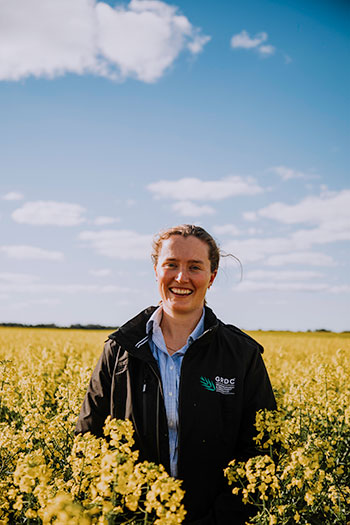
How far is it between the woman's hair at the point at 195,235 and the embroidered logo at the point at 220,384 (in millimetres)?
875

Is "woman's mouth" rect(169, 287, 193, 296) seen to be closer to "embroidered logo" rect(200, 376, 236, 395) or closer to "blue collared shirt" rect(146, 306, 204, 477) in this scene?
"blue collared shirt" rect(146, 306, 204, 477)

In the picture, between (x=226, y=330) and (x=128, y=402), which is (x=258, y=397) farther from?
(x=128, y=402)

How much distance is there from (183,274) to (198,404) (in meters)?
0.91

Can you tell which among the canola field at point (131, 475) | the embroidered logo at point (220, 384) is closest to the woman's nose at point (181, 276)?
the embroidered logo at point (220, 384)

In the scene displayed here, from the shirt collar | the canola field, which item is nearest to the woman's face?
the shirt collar

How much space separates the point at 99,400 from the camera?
3.52 metres

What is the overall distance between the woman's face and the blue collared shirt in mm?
153

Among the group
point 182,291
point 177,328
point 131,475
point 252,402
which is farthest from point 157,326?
point 131,475

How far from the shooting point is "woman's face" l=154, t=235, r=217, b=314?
3561 mm

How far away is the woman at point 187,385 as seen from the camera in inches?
129

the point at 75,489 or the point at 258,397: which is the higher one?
the point at 258,397

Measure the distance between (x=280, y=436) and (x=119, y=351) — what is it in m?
1.26

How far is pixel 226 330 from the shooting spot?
3.78 metres

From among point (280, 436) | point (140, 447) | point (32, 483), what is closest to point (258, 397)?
point (280, 436)
